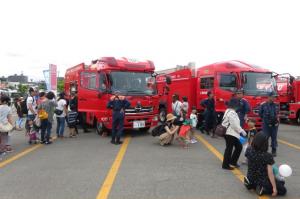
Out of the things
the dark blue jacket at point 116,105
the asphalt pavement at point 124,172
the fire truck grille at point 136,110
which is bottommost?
the asphalt pavement at point 124,172

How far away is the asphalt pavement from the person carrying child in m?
0.18

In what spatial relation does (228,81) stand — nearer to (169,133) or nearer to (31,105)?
(169,133)

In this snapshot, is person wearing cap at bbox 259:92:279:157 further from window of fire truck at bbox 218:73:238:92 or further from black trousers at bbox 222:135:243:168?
window of fire truck at bbox 218:73:238:92

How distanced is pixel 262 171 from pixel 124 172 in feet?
9.01

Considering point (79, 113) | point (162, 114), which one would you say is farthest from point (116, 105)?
point (162, 114)

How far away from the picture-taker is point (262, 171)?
5246 millimetres

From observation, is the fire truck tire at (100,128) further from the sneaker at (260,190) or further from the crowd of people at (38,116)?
the sneaker at (260,190)

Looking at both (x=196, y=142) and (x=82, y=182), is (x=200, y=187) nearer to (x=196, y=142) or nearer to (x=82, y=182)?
(x=82, y=182)

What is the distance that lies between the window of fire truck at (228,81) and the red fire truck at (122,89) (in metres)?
2.68

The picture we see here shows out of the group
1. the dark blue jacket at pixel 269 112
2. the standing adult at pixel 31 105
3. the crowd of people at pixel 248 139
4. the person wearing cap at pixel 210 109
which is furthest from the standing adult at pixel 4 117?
the person wearing cap at pixel 210 109

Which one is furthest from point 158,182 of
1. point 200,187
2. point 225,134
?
point 225,134

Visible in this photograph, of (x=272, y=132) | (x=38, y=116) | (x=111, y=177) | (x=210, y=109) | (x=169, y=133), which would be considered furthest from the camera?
(x=210, y=109)

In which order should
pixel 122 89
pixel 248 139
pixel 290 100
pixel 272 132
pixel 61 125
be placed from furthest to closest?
pixel 290 100 → pixel 61 125 → pixel 122 89 → pixel 272 132 → pixel 248 139

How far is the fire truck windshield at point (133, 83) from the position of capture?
11.9 meters
